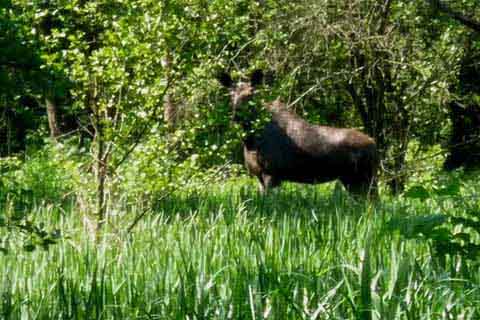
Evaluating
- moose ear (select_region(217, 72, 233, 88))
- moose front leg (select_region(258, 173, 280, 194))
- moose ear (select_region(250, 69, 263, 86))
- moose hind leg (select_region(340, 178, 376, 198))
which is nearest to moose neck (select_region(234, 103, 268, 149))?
moose ear (select_region(217, 72, 233, 88))

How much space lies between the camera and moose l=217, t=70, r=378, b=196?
10320 millimetres

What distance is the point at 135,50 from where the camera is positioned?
652 cm

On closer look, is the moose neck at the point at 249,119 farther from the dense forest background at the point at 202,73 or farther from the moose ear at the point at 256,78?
the moose ear at the point at 256,78

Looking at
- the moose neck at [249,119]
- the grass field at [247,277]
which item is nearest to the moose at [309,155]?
the moose neck at [249,119]

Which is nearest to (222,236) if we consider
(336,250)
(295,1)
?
(336,250)

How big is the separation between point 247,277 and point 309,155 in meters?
6.35

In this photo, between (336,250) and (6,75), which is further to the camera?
(336,250)

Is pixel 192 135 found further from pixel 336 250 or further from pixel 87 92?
pixel 336 250

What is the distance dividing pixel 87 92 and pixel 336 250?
284 cm

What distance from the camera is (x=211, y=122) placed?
7.06m

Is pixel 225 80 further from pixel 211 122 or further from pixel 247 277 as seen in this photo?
pixel 247 277

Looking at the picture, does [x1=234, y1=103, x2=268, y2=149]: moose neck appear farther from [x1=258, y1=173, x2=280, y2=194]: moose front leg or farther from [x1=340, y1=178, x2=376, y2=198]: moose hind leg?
[x1=340, y1=178, x2=376, y2=198]: moose hind leg

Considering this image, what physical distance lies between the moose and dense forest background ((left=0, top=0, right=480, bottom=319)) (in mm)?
782

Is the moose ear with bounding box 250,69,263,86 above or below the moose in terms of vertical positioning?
above
